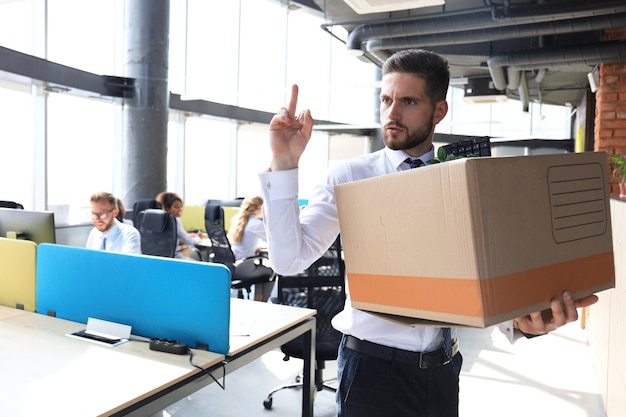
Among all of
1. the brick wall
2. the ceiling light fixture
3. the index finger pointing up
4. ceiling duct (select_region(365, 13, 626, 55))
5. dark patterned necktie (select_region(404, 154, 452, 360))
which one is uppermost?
ceiling duct (select_region(365, 13, 626, 55))

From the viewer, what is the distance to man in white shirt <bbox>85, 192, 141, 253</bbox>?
3432 millimetres

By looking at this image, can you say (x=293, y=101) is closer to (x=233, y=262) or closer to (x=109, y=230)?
(x=109, y=230)

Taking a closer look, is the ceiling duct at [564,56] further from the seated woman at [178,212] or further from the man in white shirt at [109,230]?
the man in white shirt at [109,230]

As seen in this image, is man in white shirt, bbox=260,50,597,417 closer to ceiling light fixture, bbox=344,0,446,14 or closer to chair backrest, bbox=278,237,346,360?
chair backrest, bbox=278,237,346,360

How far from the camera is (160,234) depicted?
4703 mm

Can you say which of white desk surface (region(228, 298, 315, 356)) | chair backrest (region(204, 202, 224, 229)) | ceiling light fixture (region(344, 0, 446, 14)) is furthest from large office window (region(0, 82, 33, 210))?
white desk surface (region(228, 298, 315, 356))

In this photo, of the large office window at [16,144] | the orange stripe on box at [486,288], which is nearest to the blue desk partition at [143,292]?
the orange stripe on box at [486,288]

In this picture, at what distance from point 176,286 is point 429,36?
16.2ft

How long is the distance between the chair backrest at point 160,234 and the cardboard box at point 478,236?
12.8 ft

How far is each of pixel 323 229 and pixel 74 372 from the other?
1053 millimetres

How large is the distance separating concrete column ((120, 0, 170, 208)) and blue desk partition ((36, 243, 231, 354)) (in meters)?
4.47

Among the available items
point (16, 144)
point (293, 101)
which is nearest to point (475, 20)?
point (293, 101)

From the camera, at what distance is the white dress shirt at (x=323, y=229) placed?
1076mm

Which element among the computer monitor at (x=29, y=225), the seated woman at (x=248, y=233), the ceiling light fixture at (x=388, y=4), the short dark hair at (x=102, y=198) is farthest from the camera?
→ the seated woman at (x=248, y=233)
